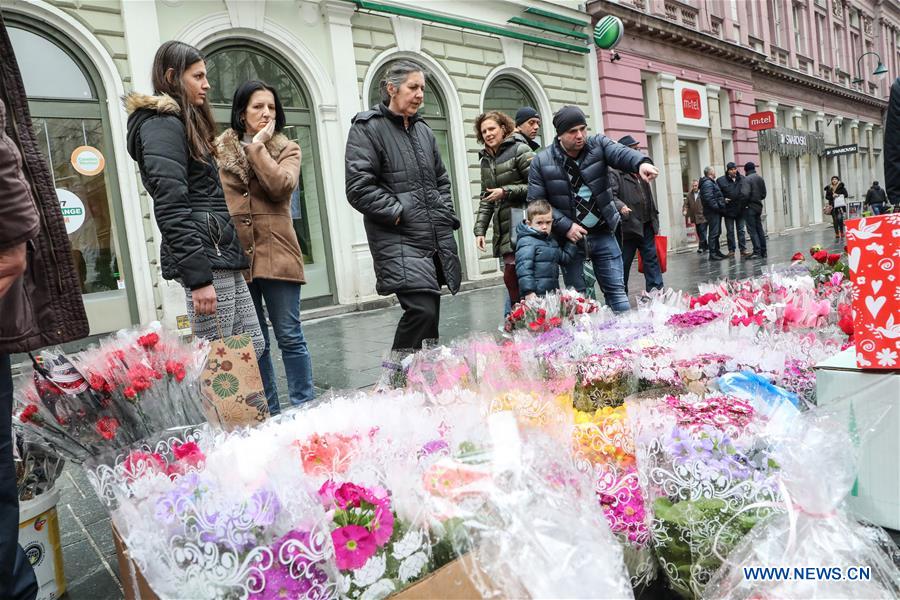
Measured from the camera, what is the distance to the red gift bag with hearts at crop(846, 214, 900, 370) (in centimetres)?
179

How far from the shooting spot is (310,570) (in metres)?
1.37

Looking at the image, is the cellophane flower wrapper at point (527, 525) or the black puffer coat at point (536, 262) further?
the black puffer coat at point (536, 262)

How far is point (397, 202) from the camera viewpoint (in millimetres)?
3248

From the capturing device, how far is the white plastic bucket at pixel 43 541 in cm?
191

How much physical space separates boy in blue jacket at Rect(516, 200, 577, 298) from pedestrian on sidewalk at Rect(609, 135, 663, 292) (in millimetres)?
1883

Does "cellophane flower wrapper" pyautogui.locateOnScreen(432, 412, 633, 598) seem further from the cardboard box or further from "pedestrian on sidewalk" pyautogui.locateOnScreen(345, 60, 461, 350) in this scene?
"pedestrian on sidewalk" pyautogui.locateOnScreen(345, 60, 461, 350)

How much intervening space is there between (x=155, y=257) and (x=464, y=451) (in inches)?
287

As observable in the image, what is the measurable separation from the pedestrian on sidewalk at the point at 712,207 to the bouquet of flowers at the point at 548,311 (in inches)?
406

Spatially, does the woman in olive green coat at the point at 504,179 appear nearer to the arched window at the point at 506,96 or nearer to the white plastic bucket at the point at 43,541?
the white plastic bucket at the point at 43,541

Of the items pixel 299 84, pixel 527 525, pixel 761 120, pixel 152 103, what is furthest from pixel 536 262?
pixel 761 120

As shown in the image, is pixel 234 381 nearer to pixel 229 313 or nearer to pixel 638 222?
pixel 229 313

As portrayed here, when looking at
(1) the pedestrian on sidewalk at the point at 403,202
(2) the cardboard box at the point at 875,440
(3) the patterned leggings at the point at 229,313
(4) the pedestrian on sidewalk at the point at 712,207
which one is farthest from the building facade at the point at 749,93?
(2) the cardboard box at the point at 875,440

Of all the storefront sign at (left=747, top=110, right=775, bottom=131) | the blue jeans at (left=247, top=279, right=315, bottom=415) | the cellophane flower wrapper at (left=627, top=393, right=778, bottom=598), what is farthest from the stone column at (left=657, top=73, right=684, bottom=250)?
the cellophane flower wrapper at (left=627, top=393, right=778, bottom=598)

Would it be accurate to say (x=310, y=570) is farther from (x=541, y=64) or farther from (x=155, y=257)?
(x=541, y=64)
